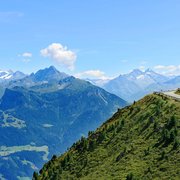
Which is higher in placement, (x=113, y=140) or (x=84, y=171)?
(x=113, y=140)

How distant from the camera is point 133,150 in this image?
244 ft

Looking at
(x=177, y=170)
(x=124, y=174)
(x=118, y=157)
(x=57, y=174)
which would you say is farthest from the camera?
(x=57, y=174)

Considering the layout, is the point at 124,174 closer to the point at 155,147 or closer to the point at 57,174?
the point at 155,147

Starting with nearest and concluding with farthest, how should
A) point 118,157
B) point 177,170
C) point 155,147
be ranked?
point 177,170
point 155,147
point 118,157

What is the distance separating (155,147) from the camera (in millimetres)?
70375

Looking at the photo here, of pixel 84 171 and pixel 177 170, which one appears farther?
pixel 84 171

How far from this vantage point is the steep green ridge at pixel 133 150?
64.2 m

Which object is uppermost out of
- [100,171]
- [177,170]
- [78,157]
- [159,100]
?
[159,100]

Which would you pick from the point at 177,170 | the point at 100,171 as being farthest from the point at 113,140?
the point at 177,170

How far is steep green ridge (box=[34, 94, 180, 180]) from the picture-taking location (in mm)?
64188

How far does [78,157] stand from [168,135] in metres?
25.2

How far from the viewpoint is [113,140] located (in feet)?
282

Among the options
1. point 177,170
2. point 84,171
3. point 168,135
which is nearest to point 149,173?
point 177,170

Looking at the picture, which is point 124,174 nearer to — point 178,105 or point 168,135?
point 168,135
